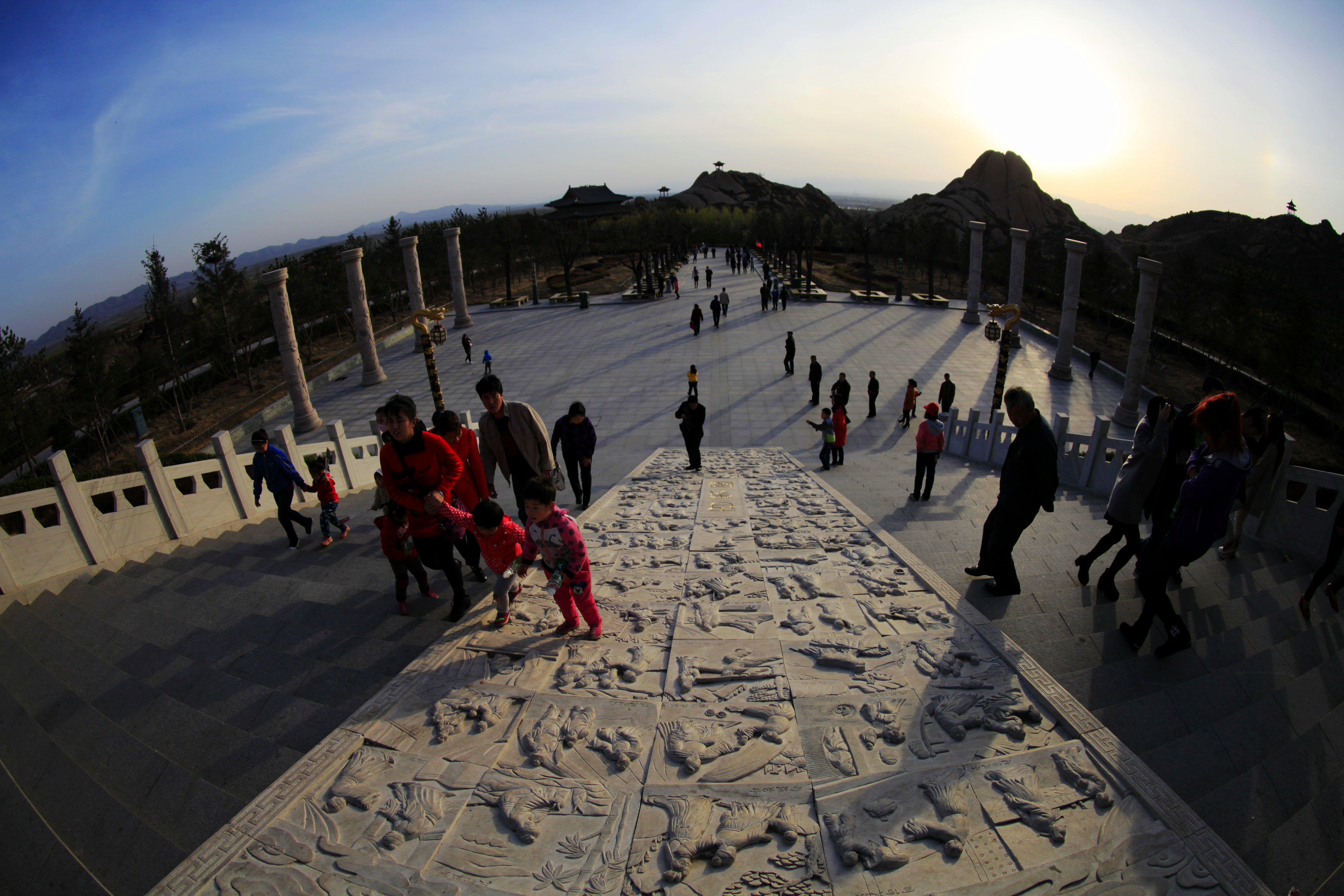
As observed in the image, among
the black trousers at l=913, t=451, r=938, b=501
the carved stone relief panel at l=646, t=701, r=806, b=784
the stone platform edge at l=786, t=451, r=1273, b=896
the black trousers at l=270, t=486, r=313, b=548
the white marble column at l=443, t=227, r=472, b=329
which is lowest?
the black trousers at l=913, t=451, r=938, b=501

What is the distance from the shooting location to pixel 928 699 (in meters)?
3.64

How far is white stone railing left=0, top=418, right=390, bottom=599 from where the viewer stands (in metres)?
6.05

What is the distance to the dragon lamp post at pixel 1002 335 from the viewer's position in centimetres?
1253

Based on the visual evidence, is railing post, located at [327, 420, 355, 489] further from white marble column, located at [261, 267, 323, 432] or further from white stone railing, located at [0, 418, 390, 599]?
white marble column, located at [261, 267, 323, 432]

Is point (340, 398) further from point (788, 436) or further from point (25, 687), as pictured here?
point (25, 687)

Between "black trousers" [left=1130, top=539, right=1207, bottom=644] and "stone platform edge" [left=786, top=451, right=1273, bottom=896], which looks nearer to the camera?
"stone platform edge" [left=786, top=451, right=1273, bottom=896]

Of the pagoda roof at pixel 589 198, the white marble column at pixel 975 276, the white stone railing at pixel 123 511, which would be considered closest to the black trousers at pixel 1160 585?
the white stone railing at pixel 123 511

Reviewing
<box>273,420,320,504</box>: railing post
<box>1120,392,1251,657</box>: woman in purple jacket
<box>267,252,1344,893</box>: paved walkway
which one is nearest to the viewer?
<box>267,252,1344,893</box>: paved walkway

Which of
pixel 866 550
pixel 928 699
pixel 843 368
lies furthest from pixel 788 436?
pixel 928 699

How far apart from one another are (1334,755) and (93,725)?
23.5ft

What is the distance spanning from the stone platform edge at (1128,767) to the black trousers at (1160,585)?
85 centimetres

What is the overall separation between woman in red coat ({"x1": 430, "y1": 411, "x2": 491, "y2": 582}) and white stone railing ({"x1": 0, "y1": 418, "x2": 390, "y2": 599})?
12.5ft

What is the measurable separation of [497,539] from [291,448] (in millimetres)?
5799

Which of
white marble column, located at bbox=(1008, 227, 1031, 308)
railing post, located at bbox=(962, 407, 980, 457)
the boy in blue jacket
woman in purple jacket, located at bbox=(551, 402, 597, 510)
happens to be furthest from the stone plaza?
white marble column, located at bbox=(1008, 227, 1031, 308)
